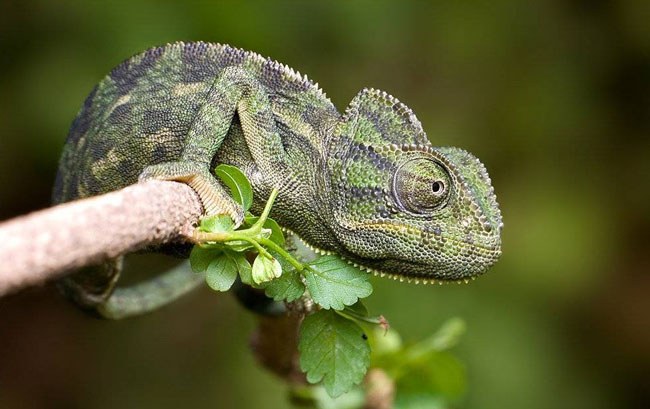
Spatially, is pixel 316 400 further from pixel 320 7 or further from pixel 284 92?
pixel 320 7

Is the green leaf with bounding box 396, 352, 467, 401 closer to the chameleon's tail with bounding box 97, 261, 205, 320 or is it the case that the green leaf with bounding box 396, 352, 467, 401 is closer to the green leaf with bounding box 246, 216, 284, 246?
the chameleon's tail with bounding box 97, 261, 205, 320

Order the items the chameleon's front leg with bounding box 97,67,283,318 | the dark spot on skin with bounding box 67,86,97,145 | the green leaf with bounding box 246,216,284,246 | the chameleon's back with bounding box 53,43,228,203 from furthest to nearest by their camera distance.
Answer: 1. the dark spot on skin with bounding box 67,86,97,145
2. the chameleon's back with bounding box 53,43,228,203
3. the chameleon's front leg with bounding box 97,67,283,318
4. the green leaf with bounding box 246,216,284,246

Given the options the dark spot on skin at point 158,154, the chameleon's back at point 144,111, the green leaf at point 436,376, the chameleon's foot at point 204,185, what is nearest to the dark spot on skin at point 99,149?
the chameleon's back at point 144,111

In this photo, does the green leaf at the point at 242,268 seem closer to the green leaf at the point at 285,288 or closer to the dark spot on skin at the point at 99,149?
the green leaf at the point at 285,288

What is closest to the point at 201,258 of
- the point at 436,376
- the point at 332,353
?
the point at 332,353

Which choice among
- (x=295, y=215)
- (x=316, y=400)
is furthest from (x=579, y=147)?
(x=295, y=215)

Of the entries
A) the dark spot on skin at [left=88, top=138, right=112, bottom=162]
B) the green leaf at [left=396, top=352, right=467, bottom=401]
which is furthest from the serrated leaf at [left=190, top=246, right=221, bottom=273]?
the green leaf at [left=396, top=352, right=467, bottom=401]

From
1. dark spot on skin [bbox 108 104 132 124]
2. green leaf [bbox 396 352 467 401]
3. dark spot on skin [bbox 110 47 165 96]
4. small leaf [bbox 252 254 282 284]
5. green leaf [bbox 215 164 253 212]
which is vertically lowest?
green leaf [bbox 396 352 467 401]
